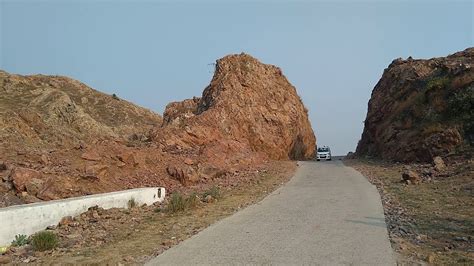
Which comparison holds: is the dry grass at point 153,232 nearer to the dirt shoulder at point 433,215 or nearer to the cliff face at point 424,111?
the dirt shoulder at point 433,215

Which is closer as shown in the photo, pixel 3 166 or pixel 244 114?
pixel 3 166

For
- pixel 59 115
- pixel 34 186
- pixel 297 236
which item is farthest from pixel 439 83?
pixel 59 115

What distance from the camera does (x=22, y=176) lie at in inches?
572

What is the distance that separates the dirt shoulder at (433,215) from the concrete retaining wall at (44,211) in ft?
25.2

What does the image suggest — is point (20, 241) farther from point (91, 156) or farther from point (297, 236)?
point (91, 156)

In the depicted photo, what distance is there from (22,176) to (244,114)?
18675 mm

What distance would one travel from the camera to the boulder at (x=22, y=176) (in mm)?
14235

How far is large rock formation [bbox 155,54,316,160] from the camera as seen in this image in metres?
27.2

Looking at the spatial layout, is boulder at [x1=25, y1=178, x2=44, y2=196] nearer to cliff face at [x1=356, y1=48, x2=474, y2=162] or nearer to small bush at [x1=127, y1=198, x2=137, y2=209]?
small bush at [x1=127, y1=198, x2=137, y2=209]

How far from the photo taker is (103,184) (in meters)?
17.2

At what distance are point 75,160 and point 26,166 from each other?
2.05m

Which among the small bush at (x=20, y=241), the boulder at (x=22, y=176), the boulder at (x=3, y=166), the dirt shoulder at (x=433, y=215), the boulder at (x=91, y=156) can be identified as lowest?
→ the small bush at (x=20, y=241)

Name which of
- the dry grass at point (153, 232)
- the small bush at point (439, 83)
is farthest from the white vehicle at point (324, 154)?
the dry grass at point (153, 232)

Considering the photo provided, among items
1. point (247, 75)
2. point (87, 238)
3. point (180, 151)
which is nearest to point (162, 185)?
point (180, 151)
